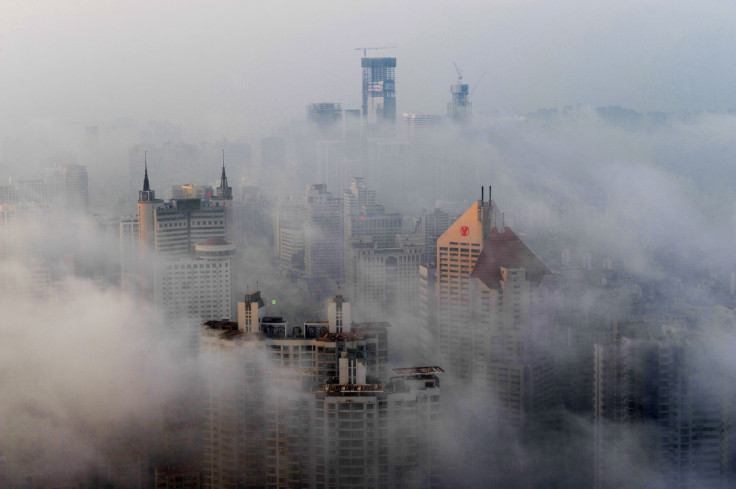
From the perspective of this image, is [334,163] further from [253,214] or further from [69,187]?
[69,187]

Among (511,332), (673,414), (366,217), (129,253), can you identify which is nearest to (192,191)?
(129,253)

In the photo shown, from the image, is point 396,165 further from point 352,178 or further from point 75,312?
point 75,312

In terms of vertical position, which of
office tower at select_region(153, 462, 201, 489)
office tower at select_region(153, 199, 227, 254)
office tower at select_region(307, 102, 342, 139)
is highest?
office tower at select_region(307, 102, 342, 139)

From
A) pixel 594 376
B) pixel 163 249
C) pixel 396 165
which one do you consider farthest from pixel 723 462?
pixel 163 249

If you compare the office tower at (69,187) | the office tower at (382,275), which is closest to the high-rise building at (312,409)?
the office tower at (382,275)

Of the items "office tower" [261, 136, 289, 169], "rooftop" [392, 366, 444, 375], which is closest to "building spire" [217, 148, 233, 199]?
"office tower" [261, 136, 289, 169]

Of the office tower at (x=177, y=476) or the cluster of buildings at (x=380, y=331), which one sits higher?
the cluster of buildings at (x=380, y=331)

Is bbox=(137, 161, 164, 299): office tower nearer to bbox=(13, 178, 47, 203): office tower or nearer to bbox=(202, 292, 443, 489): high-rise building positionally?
bbox=(13, 178, 47, 203): office tower

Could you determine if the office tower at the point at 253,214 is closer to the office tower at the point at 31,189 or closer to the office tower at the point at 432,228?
the office tower at the point at 432,228
